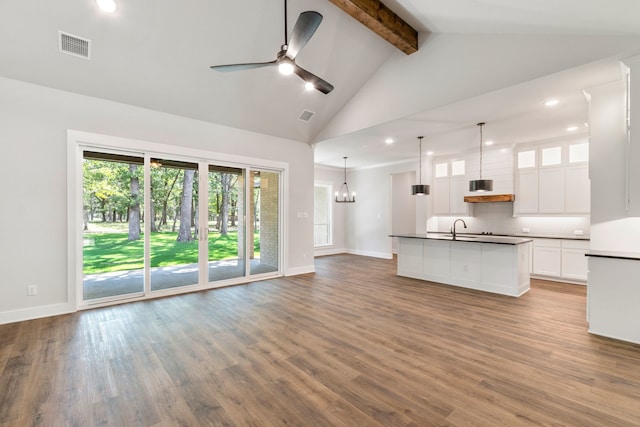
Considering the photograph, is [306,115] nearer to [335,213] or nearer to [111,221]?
[111,221]

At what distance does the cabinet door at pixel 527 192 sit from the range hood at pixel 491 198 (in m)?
0.16

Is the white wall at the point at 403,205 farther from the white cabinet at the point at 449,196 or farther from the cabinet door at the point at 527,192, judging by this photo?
the cabinet door at the point at 527,192

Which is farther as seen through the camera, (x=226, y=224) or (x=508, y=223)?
(x=508, y=223)

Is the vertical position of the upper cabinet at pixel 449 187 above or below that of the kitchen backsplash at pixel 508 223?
above

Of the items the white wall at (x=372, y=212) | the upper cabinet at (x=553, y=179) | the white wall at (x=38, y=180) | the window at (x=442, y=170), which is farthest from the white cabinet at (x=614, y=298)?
the white wall at (x=38, y=180)

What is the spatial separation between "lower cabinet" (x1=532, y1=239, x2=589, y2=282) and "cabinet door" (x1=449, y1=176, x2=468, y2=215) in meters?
1.75

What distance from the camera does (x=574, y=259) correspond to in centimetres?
541

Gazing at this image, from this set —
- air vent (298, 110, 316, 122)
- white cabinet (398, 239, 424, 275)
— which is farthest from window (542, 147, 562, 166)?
air vent (298, 110, 316, 122)

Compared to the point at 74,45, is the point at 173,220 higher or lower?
lower

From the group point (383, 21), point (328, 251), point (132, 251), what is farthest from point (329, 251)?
point (383, 21)

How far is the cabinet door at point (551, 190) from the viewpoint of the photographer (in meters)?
5.80

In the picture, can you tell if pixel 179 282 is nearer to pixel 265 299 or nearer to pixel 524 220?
pixel 265 299

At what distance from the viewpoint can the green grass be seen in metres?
4.24

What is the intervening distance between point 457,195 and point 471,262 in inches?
109
